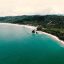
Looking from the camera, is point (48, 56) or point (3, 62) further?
point (48, 56)

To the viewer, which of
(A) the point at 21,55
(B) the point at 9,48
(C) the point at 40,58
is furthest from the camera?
(B) the point at 9,48

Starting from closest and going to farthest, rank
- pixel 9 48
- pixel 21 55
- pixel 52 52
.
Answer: pixel 21 55, pixel 52 52, pixel 9 48

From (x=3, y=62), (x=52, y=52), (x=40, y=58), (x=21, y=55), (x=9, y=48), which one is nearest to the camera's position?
(x=3, y=62)

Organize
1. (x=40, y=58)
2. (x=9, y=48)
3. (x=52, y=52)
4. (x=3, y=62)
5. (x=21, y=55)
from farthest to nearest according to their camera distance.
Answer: (x=9, y=48)
(x=52, y=52)
(x=21, y=55)
(x=40, y=58)
(x=3, y=62)

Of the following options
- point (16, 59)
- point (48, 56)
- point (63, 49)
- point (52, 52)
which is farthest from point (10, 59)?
point (63, 49)

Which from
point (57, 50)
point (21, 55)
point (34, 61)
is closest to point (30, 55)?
point (21, 55)

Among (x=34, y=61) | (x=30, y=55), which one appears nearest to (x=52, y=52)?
(x=30, y=55)

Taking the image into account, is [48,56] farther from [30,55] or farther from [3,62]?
[3,62]

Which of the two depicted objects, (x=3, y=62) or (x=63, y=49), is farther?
(x=63, y=49)

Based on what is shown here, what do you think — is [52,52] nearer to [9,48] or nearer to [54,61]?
[54,61]
